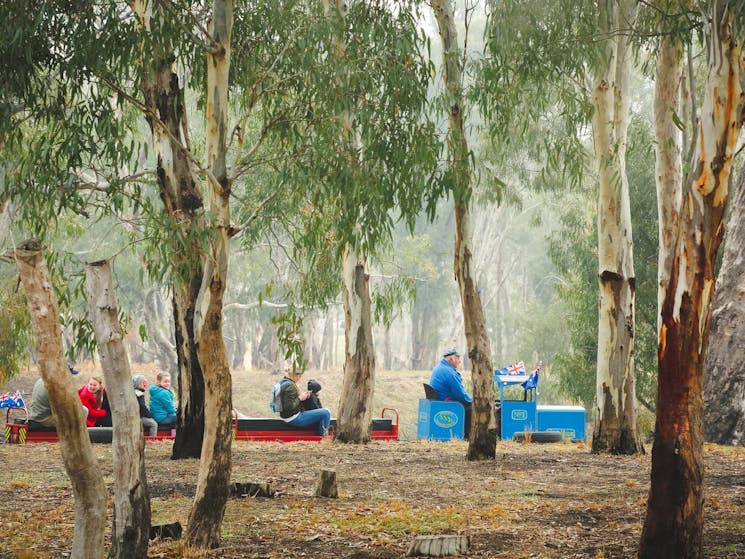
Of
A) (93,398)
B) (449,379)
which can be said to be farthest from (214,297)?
(449,379)

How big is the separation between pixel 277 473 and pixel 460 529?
3971 millimetres

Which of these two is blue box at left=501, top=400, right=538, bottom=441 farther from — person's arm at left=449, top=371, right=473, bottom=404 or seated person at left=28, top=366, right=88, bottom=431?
seated person at left=28, top=366, right=88, bottom=431

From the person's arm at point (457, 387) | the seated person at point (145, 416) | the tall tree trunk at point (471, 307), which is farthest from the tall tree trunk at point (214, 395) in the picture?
the person's arm at point (457, 387)

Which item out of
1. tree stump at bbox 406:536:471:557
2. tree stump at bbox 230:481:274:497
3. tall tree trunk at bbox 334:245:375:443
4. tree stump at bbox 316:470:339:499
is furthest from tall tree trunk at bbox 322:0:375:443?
tree stump at bbox 406:536:471:557

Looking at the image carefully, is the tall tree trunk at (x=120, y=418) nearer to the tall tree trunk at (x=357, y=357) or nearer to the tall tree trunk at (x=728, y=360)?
the tall tree trunk at (x=357, y=357)

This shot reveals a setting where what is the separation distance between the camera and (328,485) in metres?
8.94

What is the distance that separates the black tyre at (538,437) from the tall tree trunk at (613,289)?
3076 mm

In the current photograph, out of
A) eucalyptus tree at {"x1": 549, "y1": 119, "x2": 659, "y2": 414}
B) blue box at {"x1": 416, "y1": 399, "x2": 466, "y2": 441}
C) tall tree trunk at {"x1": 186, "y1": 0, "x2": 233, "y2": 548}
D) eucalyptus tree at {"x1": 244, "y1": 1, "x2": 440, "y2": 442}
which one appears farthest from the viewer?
eucalyptus tree at {"x1": 549, "y1": 119, "x2": 659, "y2": 414}

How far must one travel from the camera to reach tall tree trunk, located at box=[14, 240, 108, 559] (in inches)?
200

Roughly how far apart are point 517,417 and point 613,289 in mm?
4571

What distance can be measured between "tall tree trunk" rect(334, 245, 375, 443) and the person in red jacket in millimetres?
3515

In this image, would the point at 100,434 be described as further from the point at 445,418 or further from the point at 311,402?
the point at 445,418

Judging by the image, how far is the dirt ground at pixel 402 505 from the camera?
6.71 m

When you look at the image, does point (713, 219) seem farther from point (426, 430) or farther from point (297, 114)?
Result: point (426, 430)
